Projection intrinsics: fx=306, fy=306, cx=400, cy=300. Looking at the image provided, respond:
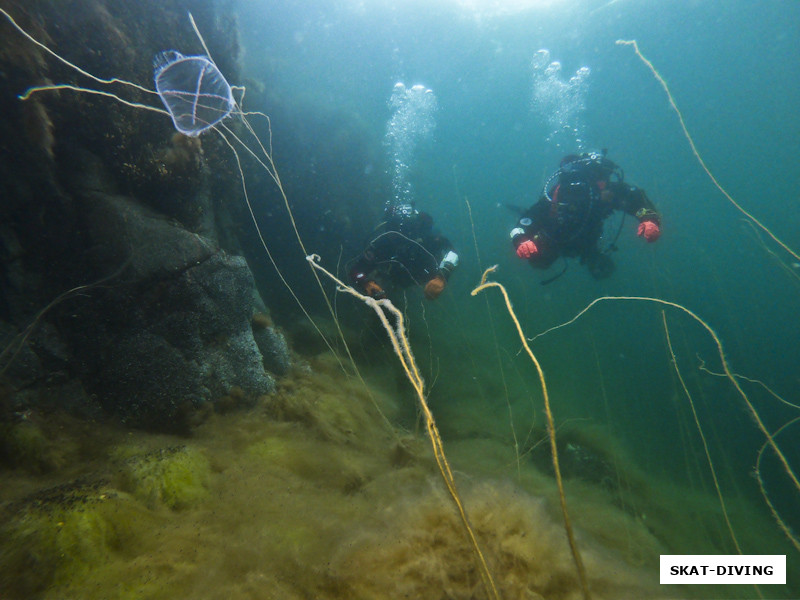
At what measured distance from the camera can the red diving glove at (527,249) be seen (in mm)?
A: 6465

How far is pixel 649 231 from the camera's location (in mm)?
5570

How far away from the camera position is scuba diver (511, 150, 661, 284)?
23.0 feet

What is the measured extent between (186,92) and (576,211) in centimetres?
811

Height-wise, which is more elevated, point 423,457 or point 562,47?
point 562,47

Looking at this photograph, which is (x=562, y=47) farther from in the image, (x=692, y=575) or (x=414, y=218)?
(x=692, y=575)

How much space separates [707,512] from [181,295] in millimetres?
13867

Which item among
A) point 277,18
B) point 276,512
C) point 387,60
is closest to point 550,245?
point 276,512

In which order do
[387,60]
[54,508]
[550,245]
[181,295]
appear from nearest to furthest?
[54,508], [181,295], [550,245], [387,60]

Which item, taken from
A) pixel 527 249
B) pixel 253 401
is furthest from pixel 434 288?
pixel 253 401

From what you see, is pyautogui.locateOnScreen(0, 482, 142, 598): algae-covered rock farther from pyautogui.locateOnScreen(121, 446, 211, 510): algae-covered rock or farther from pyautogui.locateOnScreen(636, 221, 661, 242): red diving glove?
pyautogui.locateOnScreen(636, 221, 661, 242): red diving glove

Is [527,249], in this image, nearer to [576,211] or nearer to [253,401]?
[576,211]

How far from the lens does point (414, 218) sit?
7.81 meters

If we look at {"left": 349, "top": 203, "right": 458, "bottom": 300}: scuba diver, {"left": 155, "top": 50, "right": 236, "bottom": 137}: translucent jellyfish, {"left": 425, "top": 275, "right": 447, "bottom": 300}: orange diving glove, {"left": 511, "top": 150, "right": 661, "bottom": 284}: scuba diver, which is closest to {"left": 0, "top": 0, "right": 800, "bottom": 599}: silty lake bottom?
{"left": 155, "top": 50, "right": 236, "bottom": 137}: translucent jellyfish

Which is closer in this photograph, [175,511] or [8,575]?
[8,575]
